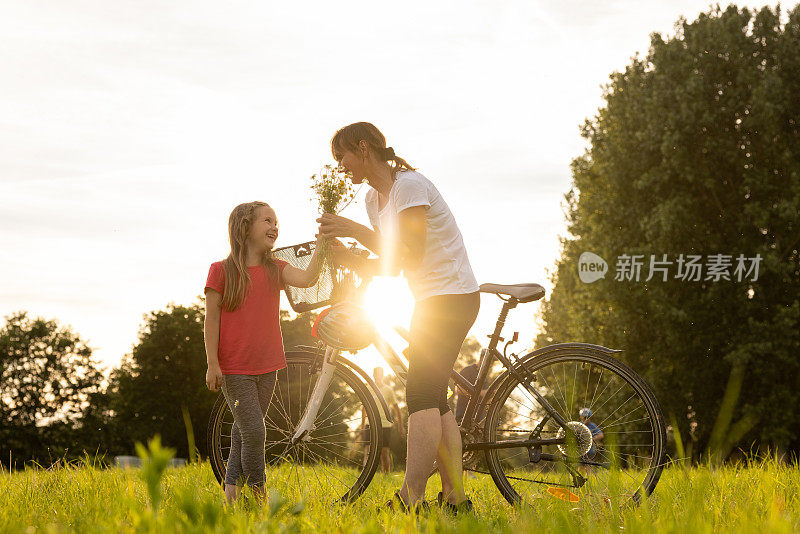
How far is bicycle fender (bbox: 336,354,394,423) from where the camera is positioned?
461 centimetres

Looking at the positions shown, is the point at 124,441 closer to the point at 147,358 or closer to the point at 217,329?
the point at 147,358

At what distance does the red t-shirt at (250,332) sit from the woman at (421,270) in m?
0.61

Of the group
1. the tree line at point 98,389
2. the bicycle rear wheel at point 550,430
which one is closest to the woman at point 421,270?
the bicycle rear wheel at point 550,430

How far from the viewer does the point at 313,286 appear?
4367 mm

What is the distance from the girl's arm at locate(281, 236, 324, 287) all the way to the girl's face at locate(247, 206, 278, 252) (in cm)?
21

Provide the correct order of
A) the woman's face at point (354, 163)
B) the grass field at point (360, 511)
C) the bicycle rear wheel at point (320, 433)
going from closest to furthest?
1. the grass field at point (360, 511)
2. the woman's face at point (354, 163)
3. the bicycle rear wheel at point (320, 433)

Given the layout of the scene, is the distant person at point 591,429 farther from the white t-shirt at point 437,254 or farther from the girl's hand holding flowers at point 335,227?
the girl's hand holding flowers at point 335,227

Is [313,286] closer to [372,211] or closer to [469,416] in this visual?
[372,211]

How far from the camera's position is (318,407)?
462cm

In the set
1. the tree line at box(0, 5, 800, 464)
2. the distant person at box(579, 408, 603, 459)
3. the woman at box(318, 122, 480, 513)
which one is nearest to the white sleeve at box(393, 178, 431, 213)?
the woman at box(318, 122, 480, 513)

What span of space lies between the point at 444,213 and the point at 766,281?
57.1 ft

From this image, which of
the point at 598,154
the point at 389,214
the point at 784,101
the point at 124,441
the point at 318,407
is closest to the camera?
the point at 389,214

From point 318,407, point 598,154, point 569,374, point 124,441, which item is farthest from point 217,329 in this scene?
point 124,441

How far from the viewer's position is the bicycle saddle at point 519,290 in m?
4.27
